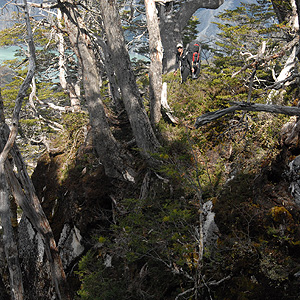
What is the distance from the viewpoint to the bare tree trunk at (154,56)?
24.6 feet

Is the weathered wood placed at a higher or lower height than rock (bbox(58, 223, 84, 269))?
higher

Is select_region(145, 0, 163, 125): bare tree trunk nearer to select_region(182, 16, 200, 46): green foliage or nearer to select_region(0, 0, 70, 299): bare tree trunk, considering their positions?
select_region(0, 0, 70, 299): bare tree trunk

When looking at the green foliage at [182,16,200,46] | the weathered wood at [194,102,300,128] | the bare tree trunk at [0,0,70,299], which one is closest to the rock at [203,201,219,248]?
the weathered wood at [194,102,300,128]

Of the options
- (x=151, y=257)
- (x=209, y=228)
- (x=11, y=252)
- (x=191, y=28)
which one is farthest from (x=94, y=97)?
(x=191, y=28)

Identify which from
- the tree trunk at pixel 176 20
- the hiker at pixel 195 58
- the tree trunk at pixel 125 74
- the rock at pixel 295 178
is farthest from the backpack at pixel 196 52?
the rock at pixel 295 178

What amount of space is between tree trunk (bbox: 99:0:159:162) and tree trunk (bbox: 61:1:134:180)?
2.12 ft

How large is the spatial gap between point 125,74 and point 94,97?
3.56 feet

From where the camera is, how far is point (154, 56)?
764cm

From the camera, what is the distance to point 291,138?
4457 mm

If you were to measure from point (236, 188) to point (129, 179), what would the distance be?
324 centimetres

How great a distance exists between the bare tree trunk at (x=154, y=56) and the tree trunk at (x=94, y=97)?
156cm

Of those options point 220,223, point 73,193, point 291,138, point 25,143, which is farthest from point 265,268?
point 25,143

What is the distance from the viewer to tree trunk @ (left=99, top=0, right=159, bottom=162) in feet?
21.8

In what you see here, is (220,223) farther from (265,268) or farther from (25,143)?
(25,143)
